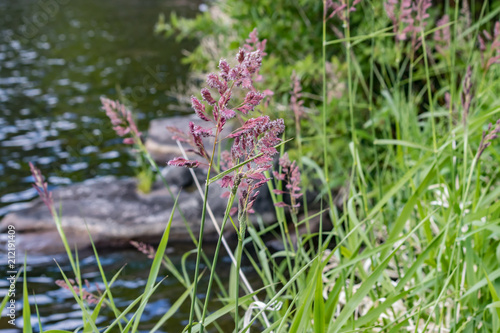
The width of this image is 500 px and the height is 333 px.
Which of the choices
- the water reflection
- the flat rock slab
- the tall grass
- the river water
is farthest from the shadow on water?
the water reflection

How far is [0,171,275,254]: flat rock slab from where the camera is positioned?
486 centimetres

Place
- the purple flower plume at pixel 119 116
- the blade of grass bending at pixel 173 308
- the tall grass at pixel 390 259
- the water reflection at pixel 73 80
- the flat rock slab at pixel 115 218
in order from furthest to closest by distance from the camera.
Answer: the water reflection at pixel 73 80 → the flat rock slab at pixel 115 218 → the purple flower plume at pixel 119 116 → the blade of grass bending at pixel 173 308 → the tall grass at pixel 390 259

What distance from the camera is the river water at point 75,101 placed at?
13.3ft

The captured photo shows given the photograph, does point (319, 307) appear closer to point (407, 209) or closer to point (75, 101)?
point (407, 209)

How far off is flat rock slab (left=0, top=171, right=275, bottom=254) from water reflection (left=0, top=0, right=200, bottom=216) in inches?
22.9

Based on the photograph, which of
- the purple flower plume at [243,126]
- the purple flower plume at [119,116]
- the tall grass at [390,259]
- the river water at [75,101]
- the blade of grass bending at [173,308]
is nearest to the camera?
the purple flower plume at [243,126]

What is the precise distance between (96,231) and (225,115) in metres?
4.24

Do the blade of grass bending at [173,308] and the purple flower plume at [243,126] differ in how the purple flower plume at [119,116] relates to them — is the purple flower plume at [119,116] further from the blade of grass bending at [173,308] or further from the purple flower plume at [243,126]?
the purple flower plume at [243,126]

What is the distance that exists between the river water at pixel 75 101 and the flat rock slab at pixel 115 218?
0.77 ft

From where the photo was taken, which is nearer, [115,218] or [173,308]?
[173,308]

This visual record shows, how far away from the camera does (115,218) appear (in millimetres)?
5055

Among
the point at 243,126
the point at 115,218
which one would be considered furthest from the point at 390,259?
the point at 115,218

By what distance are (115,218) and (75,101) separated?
4.21 m

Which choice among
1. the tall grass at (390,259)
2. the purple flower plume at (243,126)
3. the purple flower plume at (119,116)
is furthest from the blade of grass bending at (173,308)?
the purple flower plume at (243,126)
